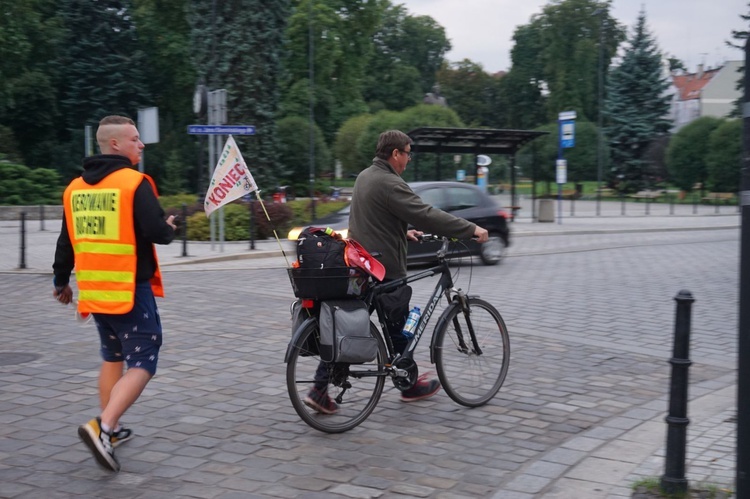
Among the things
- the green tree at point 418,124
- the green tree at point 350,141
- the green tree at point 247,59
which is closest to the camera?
the green tree at point 247,59

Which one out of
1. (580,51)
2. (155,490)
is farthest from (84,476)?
(580,51)

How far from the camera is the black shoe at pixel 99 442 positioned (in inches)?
172

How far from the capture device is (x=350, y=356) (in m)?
5.08

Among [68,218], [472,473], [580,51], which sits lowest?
[472,473]

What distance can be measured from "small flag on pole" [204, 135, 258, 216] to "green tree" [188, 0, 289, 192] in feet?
50.0

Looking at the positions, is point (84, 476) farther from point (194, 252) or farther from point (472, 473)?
point (194, 252)

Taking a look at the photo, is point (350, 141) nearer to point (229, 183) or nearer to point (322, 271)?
point (229, 183)

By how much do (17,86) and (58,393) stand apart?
131ft

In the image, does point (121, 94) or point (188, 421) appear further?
point (121, 94)

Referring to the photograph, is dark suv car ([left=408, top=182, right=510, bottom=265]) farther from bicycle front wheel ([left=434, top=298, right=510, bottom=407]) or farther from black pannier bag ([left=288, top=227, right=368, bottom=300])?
black pannier bag ([left=288, top=227, right=368, bottom=300])

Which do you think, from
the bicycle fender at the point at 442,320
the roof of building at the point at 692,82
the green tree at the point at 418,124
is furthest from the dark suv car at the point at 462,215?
the roof of building at the point at 692,82

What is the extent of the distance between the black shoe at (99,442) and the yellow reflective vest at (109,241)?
56 centimetres

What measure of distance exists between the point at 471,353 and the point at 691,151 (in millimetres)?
47772

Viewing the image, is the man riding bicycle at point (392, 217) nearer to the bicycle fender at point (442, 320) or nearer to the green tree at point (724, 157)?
the bicycle fender at point (442, 320)
